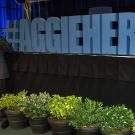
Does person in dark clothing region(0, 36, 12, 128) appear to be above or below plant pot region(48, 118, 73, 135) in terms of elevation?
above

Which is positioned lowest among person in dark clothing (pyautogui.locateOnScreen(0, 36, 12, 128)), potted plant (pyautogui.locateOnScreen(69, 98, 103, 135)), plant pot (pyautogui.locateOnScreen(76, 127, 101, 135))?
plant pot (pyautogui.locateOnScreen(76, 127, 101, 135))

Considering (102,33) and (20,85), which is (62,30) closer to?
(102,33)

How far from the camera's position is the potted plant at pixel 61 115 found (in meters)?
4.45

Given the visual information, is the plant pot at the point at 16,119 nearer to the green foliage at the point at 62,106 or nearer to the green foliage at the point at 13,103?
the green foliage at the point at 13,103

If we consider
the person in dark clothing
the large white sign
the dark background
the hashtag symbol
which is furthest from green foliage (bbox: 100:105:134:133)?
the dark background

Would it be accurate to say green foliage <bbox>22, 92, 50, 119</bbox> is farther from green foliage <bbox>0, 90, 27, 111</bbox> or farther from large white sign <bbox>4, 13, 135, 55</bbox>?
large white sign <bbox>4, 13, 135, 55</bbox>

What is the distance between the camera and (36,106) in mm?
4777

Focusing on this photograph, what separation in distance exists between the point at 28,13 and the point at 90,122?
2.81 metres

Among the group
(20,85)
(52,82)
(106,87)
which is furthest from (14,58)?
(106,87)

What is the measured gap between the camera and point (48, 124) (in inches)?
191

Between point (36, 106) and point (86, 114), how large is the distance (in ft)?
2.75

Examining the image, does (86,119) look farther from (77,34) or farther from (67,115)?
(77,34)

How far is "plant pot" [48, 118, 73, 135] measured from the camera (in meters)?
4.43

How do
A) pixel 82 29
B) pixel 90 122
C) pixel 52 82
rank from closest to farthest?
1. pixel 90 122
2. pixel 82 29
3. pixel 52 82
